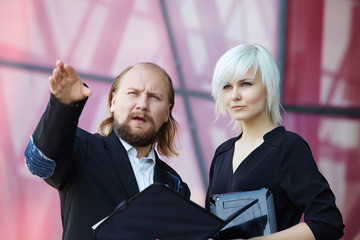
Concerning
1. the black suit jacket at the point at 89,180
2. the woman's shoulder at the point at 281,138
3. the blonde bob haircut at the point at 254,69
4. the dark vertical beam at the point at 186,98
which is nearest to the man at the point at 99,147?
the black suit jacket at the point at 89,180

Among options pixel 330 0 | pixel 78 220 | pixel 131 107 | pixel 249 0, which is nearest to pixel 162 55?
pixel 249 0

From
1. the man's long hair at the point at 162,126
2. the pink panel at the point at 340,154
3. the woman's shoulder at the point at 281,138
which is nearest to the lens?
the woman's shoulder at the point at 281,138

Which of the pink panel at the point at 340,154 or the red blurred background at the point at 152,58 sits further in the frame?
the red blurred background at the point at 152,58

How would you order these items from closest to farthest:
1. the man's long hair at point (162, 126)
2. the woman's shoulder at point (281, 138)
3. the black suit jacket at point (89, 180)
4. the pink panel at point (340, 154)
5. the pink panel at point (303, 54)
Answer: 1. the black suit jacket at point (89, 180)
2. the woman's shoulder at point (281, 138)
3. the man's long hair at point (162, 126)
4. the pink panel at point (340, 154)
5. the pink panel at point (303, 54)

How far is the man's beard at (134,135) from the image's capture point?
6.02 feet

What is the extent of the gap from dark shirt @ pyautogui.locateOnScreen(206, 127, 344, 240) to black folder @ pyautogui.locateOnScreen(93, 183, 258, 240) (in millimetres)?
325

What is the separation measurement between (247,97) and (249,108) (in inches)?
1.6

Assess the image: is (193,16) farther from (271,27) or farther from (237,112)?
(237,112)

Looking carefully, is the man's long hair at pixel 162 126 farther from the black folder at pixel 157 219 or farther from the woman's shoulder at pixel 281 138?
the black folder at pixel 157 219

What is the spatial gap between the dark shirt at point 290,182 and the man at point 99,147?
323 millimetres

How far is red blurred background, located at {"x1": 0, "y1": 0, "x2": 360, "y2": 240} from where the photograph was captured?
3736 millimetres

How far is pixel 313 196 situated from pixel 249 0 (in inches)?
98.0

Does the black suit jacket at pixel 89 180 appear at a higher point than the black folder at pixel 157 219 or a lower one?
higher

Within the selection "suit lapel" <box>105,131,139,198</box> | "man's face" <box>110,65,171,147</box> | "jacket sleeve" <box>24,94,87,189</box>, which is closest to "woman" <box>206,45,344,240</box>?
"man's face" <box>110,65,171,147</box>
